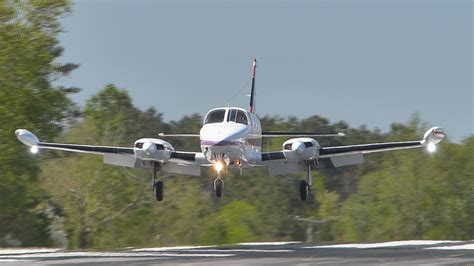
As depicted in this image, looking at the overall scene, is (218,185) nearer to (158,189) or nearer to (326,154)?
(158,189)

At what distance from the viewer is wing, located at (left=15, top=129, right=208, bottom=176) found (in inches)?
1326

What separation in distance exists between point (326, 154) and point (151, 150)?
686cm

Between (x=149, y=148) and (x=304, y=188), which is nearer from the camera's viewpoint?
(x=149, y=148)

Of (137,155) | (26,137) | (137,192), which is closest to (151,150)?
(137,155)

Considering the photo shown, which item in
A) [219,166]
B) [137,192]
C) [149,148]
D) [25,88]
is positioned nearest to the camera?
[219,166]

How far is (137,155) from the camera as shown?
110 feet

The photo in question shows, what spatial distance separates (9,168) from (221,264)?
30894 mm

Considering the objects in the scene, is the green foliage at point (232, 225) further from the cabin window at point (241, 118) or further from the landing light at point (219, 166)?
the landing light at point (219, 166)

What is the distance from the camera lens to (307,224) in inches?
3583

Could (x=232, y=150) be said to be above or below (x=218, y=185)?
above

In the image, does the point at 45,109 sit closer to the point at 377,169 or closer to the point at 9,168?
the point at 9,168

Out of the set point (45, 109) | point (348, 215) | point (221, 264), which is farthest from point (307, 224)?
point (221, 264)

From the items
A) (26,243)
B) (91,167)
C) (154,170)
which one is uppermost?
(91,167)

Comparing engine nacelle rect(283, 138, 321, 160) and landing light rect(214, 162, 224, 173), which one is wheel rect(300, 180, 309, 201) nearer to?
engine nacelle rect(283, 138, 321, 160)
